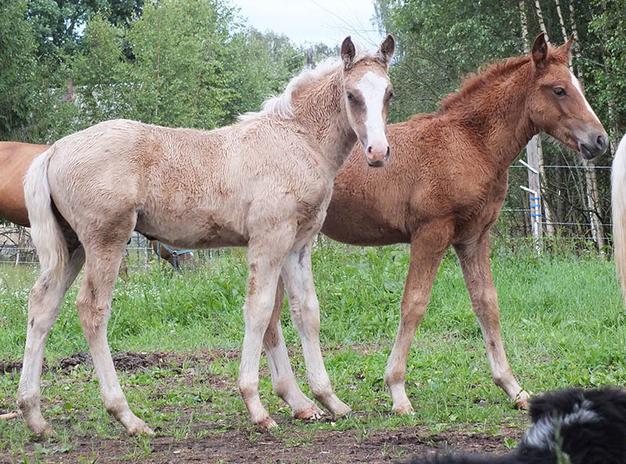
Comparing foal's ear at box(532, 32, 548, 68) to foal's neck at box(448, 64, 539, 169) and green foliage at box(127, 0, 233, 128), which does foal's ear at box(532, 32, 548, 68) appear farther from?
green foliage at box(127, 0, 233, 128)

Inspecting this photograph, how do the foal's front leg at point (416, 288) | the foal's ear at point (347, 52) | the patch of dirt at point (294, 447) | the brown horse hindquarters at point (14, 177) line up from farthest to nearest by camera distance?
1. the brown horse hindquarters at point (14, 177)
2. the foal's front leg at point (416, 288)
3. the foal's ear at point (347, 52)
4. the patch of dirt at point (294, 447)

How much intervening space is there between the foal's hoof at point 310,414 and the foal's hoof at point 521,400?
4.33 ft

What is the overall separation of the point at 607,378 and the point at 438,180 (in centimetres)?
187

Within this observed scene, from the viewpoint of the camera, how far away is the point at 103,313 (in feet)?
19.1

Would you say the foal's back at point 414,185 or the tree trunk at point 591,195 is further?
the tree trunk at point 591,195

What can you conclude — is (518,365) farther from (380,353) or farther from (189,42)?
(189,42)

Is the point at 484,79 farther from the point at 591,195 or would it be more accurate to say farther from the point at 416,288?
the point at 591,195

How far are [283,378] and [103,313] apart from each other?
130 cm

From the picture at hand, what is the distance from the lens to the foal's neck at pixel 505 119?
6879 mm

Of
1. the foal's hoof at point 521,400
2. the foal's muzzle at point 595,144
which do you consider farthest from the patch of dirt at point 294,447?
the foal's muzzle at point 595,144

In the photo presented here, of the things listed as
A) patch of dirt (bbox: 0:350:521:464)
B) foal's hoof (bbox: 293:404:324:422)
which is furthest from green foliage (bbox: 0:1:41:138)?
patch of dirt (bbox: 0:350:521:464)

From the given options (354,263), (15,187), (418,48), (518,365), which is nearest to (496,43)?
(418,48)

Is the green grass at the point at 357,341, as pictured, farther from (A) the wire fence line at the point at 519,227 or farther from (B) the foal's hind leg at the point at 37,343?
(A) the wire fence line at the point at 519,227

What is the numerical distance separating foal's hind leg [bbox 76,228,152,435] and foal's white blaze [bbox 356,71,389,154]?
5.32 ft
